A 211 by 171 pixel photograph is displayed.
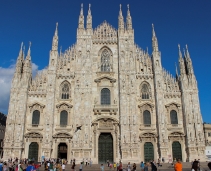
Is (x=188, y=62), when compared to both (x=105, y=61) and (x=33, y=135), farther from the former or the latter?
(x=33, y=135)

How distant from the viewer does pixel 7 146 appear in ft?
102

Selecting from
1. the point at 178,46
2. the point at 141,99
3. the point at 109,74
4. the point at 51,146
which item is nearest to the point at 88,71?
the point at 109,74

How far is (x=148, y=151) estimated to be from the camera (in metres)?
32.2

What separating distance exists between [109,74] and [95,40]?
6.04 metres

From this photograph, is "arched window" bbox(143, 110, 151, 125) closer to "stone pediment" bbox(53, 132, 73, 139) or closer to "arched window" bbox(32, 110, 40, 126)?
"stone pediment" bbox(53, 132, 73, 139)

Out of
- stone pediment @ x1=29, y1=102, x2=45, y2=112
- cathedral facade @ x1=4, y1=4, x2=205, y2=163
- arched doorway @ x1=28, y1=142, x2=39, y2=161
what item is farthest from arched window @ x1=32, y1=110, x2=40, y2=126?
arched doorway @ x1=28, y1=142, x2=39, y2=161

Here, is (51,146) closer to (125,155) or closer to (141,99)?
(125,155)

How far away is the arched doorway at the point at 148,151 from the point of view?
31984 millimetres

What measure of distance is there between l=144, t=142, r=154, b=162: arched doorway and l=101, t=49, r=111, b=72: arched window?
40.2 feet

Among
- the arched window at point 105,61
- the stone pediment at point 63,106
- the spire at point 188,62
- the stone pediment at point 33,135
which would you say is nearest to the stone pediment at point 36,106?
the stone pediment at point 63,106

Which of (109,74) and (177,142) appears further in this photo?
(109,74)

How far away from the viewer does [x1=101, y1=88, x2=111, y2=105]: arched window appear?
3419 cm

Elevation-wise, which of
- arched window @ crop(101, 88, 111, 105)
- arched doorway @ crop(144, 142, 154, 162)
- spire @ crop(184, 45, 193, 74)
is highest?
spire @ crop(184, 45, 193, 74)

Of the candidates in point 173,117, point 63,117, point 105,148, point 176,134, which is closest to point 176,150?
point 176,134
